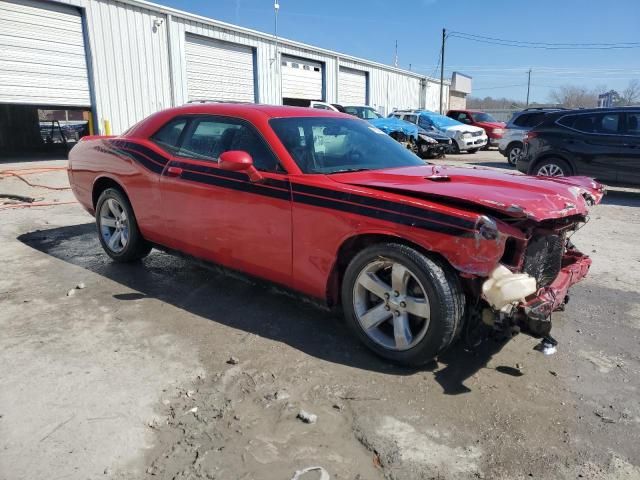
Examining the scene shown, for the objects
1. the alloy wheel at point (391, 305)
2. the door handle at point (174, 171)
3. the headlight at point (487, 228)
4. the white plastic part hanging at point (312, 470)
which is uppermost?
the door handle at point (174, 171)

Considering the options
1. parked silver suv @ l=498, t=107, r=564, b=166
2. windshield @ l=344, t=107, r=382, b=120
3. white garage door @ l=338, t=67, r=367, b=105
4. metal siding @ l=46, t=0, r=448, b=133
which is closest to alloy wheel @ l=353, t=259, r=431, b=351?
parked silver suv @ l=498, t=107, r=564, b=166

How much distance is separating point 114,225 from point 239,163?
2.33 metres

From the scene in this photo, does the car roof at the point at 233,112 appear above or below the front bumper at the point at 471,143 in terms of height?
above

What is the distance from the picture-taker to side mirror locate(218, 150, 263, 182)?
3494mm

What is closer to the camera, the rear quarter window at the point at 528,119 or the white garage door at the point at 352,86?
the rear quarter window at the point at 528,119

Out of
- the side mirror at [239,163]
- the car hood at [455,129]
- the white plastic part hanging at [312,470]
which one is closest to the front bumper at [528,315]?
the white plastic part hanging at [312,470]

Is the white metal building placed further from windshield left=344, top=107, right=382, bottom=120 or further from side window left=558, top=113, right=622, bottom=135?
side window left=558, top=113, right=622, bottom=135

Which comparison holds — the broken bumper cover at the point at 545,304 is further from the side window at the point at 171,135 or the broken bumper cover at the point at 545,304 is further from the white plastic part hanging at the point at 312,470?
the side window at the point at 171,135

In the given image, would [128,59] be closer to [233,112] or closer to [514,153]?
[514,153]

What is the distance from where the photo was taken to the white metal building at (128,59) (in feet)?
43.2

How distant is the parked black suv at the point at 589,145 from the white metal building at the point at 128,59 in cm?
1160

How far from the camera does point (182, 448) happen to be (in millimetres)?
2418

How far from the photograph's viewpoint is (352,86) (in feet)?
94.1

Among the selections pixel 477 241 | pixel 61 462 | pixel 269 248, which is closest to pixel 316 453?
pixel 61 462
